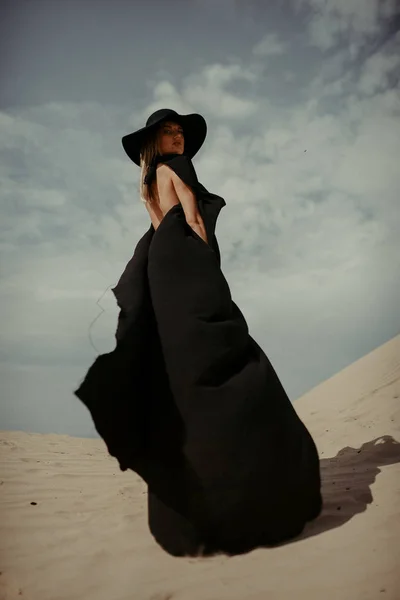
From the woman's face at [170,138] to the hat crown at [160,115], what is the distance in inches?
3.7

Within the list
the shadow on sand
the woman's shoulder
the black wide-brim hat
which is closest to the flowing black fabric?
the shadow on sand

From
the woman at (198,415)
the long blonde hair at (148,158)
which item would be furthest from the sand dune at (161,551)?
the long blonde hair at (148,158)

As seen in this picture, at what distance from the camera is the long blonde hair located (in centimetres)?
344

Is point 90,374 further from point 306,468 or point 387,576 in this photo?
point 387,576

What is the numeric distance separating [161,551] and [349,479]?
1.62 m

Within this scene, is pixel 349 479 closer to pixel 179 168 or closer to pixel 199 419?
pixel 199 419

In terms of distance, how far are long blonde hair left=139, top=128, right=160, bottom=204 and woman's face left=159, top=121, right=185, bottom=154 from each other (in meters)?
0.03

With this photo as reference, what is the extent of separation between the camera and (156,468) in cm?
264

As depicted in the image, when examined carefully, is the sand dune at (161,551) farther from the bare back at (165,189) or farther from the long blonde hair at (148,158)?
the long blonde hair at (148,158)

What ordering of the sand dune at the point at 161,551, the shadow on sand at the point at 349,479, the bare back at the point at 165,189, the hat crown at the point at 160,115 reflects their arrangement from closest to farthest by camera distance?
the sand dune at the point at 161,551 → the shadow on sand at the point at 349,479 → the bare back at the point at 165,189 → the hat crown at the point at 160,115

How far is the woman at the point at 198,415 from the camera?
8.19ft

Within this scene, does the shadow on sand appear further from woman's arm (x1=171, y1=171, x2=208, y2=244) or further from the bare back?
Answer: the bare back

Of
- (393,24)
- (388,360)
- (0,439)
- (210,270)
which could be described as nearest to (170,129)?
(210,270)

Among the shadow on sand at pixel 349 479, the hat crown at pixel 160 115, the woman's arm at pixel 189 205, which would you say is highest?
the hat crown at pixel 160 115
